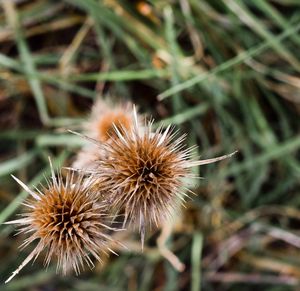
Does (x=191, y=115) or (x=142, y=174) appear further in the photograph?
(x=191, y=115)

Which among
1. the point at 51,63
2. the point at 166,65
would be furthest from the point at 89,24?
the point at 166,65

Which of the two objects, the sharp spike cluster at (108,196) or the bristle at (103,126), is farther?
the bristle at (103,126)

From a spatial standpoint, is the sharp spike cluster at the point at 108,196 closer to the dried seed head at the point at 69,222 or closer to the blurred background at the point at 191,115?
the dried seed head at the point at 69,222

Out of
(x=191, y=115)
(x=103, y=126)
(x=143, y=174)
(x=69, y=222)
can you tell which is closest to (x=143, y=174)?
(x=143, y=174)

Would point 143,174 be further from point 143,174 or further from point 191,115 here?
point 191,115

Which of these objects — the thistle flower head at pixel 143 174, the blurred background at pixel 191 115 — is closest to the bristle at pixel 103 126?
the thistle flower head at pixel 143 174

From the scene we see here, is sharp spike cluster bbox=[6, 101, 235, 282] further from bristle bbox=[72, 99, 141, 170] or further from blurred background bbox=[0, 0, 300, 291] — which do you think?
blurred background bbox=[0, 0, 300, 291]

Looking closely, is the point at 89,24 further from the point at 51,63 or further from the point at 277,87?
the point at 277,87
